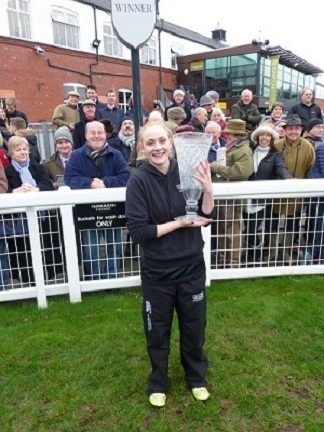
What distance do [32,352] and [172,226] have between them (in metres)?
1.74

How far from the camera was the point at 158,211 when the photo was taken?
2.21 meters

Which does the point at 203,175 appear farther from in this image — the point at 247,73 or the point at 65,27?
the point at 247,73

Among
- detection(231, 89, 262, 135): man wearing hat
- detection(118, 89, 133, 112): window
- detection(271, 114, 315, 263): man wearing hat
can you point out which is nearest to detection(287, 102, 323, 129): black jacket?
detection(231, 89, 262, 135): man wearing hat

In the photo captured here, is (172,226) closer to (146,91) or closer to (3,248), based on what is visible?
(3,248)

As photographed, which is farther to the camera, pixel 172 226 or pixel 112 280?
pixel 112 280

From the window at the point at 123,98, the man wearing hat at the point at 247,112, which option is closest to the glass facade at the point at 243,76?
the window at the point at 123,98

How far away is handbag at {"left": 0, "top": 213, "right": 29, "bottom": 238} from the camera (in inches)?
139

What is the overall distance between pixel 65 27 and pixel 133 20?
608 inches

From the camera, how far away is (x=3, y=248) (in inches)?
147

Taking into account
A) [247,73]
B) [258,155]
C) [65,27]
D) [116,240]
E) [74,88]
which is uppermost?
[65,27]

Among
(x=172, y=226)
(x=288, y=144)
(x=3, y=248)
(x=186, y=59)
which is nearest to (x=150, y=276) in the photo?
(x=172, y=226)

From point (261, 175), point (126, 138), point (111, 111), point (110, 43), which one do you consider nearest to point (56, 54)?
point (110, 43)

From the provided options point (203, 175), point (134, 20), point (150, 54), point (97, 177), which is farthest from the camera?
point (150, 54)

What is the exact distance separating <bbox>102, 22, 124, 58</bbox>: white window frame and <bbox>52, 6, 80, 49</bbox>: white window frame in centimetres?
183
